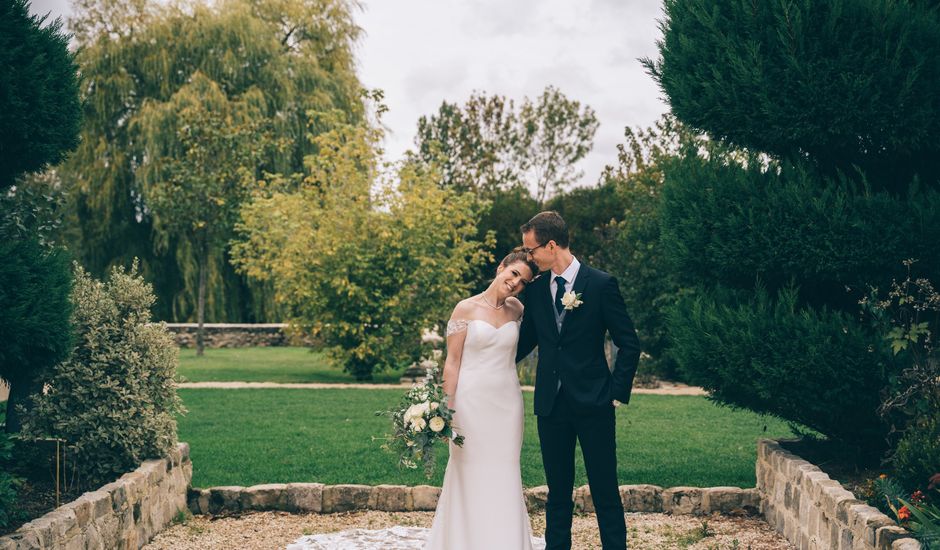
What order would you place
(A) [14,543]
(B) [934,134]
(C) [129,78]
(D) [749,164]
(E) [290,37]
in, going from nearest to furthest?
(A) [14,543] → (B) [934,134] → (D) [749,164] → (C) [129,78] → (E) [290,37]

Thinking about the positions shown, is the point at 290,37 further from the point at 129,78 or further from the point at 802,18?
the point at 802,18

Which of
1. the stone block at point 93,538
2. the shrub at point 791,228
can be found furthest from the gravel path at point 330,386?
the stone block at point 93,538

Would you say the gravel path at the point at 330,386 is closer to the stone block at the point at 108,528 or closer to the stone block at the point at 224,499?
the stone block at the point at 224,499

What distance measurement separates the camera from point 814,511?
235 inches

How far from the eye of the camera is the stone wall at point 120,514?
5.00m

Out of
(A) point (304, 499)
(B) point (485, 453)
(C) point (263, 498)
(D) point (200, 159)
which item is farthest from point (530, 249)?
(D) point (200, 159)

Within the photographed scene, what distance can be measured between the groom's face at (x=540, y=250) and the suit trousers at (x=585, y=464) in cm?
75

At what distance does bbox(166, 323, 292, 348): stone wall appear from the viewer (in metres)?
26.3

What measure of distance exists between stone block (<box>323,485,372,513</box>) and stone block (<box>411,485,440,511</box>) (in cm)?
39

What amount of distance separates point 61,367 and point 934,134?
6.51 meters

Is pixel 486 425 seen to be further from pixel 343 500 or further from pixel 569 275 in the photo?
pixel 343 500

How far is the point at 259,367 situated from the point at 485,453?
15984mm

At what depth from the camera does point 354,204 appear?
17.9 metres

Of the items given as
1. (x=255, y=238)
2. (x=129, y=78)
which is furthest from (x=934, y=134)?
A: (x=129, y=78)
